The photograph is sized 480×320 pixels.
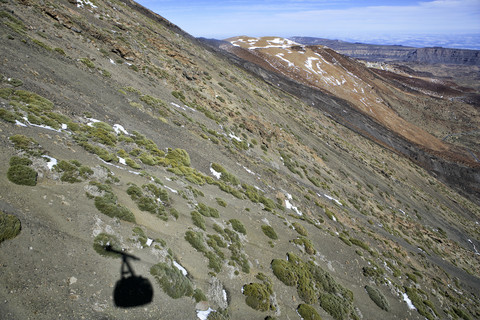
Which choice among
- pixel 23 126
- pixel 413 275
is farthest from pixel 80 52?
pixel 413 275

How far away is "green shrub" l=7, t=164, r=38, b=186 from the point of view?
10.9 meters

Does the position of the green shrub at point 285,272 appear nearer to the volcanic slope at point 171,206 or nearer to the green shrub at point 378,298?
the volcanic slope at point 171,206

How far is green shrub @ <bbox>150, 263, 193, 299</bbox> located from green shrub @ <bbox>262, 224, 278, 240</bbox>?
10091 mm

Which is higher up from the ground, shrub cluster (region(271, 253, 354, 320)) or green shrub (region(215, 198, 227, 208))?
green shrub (region(215, 198, 227, 208))

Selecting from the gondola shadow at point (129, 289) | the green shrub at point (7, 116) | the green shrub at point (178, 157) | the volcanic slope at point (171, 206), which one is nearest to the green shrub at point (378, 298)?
the volcanic slope at point (171, 206)

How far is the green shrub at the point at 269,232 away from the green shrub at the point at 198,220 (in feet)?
21.3

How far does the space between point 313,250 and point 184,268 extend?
45.0 feet

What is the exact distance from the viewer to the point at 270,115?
181 feet

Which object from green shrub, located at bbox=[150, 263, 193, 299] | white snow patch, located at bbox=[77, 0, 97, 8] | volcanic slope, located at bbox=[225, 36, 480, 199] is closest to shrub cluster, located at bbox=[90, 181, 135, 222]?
green shrub, located at bbox=[150, 263, 193, 299]

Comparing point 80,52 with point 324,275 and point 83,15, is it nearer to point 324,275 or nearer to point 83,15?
point 83,15

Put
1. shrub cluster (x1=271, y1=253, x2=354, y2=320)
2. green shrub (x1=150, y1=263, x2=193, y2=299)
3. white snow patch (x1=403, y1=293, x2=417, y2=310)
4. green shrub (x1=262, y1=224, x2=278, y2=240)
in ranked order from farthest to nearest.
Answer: white snow patch (x1=403, y1=293, x2=417, y2=310), green shrub (x1=262, y1=224, x2=278, y2=240), shrub cluster (x1=271, y1=253, x2=354, y2=320), green shrub (x1=150, y1=263, x2=193, y2=299)

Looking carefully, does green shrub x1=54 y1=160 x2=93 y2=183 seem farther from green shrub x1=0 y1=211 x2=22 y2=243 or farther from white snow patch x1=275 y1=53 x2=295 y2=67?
white snow patch x1=275 y1=53 x2=295 y2=67

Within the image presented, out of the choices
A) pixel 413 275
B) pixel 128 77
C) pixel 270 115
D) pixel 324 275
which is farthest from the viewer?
pixel 270 115

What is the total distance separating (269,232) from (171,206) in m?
9.20
